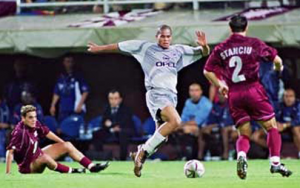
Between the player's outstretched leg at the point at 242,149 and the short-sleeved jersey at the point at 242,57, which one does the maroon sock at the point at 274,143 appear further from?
the short-sleeved jersey at the point at 242,57

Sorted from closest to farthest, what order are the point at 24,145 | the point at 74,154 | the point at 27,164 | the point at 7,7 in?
1. the point at 24,145
2. the point at 27,164
3. the point at 74,154
4. the point at 7,7

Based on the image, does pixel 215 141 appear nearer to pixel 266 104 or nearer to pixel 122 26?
pixel 122 26

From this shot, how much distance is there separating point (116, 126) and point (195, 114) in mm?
1551

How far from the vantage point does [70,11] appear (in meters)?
22.9

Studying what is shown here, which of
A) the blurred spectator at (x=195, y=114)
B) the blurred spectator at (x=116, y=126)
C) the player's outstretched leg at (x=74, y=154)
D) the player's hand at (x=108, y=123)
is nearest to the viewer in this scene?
the player's outstretched leg at (x=74, y=154)

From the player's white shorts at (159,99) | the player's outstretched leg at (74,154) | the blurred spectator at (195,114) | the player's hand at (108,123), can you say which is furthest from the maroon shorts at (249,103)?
the player's hand at (108,123)

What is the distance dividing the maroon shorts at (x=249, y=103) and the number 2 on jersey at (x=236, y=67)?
3.7 inches

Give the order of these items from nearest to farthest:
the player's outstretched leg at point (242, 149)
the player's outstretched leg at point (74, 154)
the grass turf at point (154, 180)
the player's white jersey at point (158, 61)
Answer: the grass turf at point (154, 180)
the player's outstretched leg at point (242, 149)
the player's white jersey at point (158, 61)
the player's outstretched leg at point (74, 154)

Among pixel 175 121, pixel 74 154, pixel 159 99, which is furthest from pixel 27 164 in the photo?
pixel 175 121

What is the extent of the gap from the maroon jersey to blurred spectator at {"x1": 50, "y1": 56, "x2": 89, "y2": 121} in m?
6.40

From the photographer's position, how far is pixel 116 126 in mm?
20875

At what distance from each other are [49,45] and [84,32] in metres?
0.77

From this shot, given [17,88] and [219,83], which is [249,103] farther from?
[17,88]

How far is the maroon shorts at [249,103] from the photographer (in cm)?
1315
